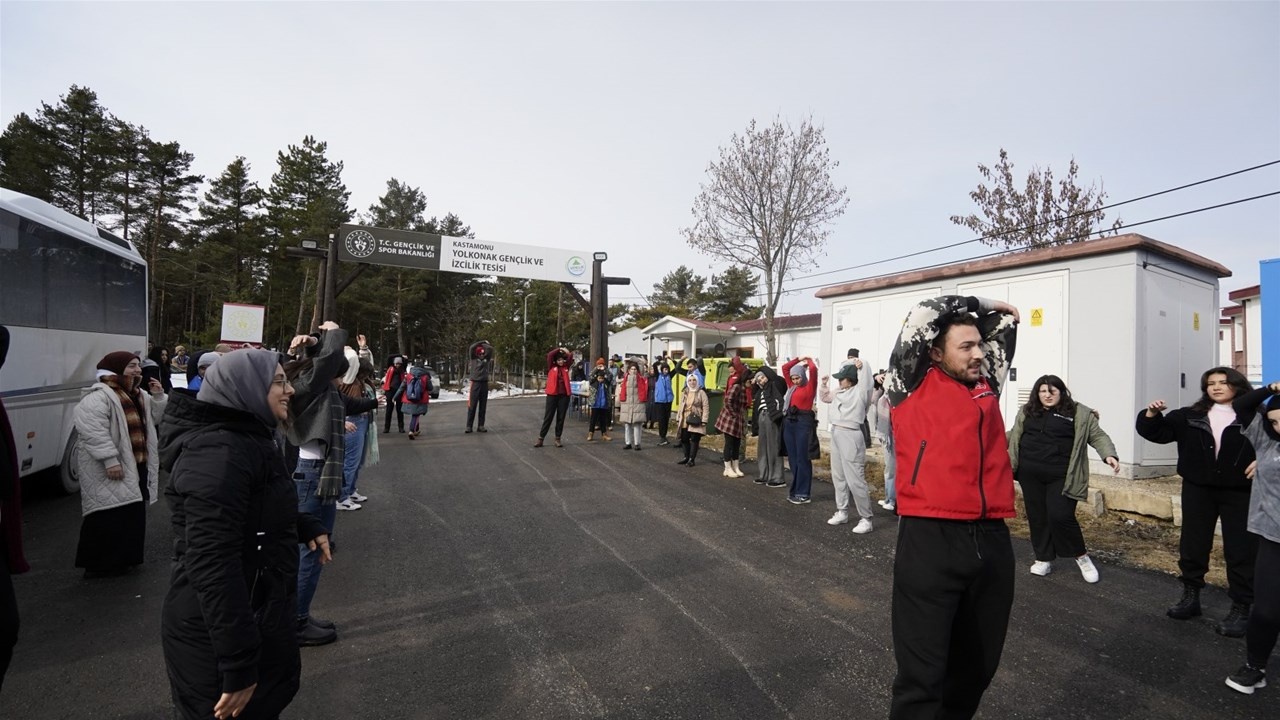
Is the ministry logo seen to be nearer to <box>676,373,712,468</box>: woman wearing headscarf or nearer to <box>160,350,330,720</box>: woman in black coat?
<box>676,373,712,468</box>: woman wearing headscarf

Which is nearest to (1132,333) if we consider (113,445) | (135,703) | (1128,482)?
(1128,482)

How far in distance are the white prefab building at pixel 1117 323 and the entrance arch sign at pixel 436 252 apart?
11475 millimetres

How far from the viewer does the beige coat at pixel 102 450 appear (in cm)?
478

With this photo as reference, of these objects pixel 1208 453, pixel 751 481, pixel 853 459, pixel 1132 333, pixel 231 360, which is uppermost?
pixel 1132 333

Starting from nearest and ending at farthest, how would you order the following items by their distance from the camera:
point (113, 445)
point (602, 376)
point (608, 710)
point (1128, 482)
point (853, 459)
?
1. point (608, 710)
2. point (113, 445)
3. point (853, 459)
4. point (1128, 482)
5. point (602, 376)

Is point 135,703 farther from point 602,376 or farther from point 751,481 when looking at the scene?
point 602,376

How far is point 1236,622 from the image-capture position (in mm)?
4059

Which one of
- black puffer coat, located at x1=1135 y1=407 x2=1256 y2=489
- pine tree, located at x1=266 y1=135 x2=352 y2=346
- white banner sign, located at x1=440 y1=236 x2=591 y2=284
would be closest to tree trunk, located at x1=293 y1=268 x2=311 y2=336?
pine tree, located at x1=266 y1=135 x2=352 y2=346

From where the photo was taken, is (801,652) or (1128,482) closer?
(801,652)

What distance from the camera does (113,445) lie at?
485 cm

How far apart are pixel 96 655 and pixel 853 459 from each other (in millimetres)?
6469

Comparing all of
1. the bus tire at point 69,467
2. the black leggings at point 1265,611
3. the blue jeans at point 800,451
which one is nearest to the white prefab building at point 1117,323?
the blue jeans at point 800,451

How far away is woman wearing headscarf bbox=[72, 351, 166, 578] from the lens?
4.79m

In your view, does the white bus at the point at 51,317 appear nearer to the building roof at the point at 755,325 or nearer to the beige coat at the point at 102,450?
the beige coat at the point at 102,450
